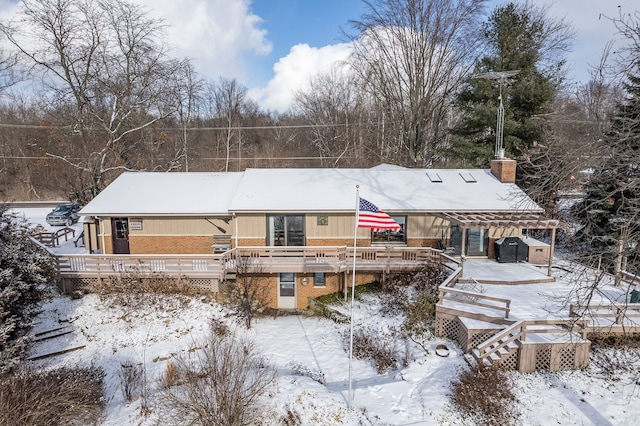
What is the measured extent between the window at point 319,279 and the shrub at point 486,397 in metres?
7.18

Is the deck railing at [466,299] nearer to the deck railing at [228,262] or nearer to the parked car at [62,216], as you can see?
the deck railing at [228,262]

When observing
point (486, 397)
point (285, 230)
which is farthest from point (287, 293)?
point (486, 397)

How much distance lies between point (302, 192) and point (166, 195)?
21.7 ft

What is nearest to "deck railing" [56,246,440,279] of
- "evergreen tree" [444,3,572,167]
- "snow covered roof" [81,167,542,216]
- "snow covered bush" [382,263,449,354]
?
"snow covered bush" [382,263,449,354]

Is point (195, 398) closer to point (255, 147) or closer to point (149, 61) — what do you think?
point (149, 61)

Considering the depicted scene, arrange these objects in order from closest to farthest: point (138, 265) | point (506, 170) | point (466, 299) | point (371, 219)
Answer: point (371, 219) < point (466, 299) < point (138, 265) < point (506, 170)

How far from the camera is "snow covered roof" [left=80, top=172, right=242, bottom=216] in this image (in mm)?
14766

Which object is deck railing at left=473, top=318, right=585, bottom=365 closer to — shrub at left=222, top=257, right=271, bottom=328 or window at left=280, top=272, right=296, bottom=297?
window at left=280, top=272, right=296, bottom=297

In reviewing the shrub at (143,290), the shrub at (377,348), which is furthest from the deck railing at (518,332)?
the shrub at (143,290)

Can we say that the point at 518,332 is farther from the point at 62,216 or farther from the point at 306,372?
the point at 62,216

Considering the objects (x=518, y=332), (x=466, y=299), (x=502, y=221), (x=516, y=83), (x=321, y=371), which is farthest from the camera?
(x=516, y=83)

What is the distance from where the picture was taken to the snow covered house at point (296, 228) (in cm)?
1401

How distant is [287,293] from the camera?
1483 cm

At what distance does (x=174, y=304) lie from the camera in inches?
516
